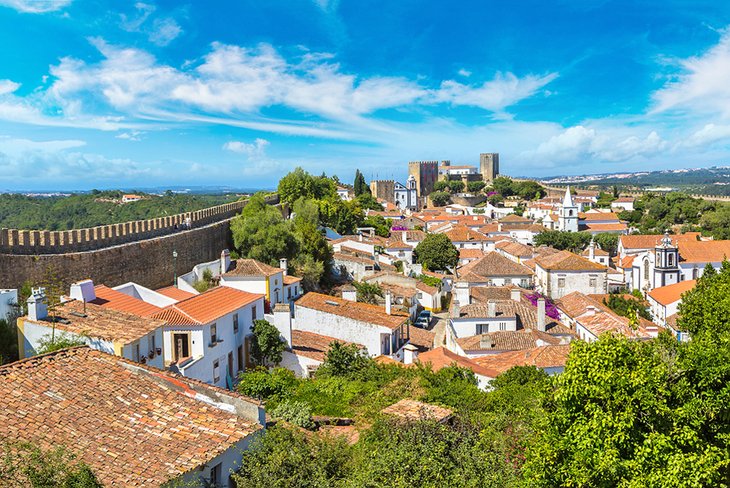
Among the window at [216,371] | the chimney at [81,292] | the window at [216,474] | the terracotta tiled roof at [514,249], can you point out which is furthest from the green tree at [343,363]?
the terracotta tiled roof at [514,249]

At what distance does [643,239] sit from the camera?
45562mm

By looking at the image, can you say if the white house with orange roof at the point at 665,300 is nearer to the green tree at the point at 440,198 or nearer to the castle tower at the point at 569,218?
the castle tower at the point at 569,218

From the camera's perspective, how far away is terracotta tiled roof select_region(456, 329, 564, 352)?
18594 millimetres

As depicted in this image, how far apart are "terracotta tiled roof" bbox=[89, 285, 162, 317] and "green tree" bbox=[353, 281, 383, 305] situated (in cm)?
1277

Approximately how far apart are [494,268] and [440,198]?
1906 inches

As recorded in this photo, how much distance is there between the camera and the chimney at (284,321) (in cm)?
1664

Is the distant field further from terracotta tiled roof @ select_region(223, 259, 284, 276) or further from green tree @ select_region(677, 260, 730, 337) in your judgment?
green tree @ select_region(677, 260, 730, 337)

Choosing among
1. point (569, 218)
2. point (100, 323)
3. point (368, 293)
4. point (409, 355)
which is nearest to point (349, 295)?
point (368, 293)

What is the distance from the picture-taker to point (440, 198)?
81562mm

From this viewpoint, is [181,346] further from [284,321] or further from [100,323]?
[284,321]

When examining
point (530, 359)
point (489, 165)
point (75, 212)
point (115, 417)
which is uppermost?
point (489, 165)

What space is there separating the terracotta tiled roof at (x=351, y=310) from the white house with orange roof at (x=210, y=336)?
150 inches

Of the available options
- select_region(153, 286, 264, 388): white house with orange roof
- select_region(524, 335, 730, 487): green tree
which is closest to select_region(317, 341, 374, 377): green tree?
select_region(153, 286, 264, 388): white house with orange roof

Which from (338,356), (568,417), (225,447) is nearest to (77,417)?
(225,447)
